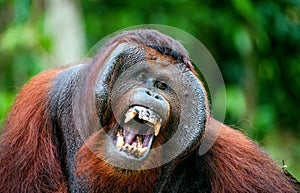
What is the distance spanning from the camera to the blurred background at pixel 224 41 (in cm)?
692

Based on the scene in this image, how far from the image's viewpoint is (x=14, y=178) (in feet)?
14.0

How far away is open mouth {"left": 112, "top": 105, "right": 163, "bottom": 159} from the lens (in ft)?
12.6

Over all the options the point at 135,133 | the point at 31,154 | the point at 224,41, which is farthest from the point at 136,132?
the point at 224,41

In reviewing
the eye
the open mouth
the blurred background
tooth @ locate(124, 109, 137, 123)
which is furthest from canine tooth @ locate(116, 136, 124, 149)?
the blurred background

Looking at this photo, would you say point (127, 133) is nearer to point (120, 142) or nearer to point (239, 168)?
point (120, 142)

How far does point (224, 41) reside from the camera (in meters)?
8.50

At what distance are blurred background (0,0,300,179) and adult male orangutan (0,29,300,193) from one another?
6.54 ft

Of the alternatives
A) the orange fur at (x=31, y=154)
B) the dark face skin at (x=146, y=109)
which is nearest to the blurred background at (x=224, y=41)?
the orange fur at (x=31, y=154)

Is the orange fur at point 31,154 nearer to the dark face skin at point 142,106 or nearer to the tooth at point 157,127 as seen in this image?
the dark face skin at point 142,106

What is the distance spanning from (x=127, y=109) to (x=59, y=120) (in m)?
0.57

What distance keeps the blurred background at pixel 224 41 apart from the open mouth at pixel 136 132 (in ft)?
8.06

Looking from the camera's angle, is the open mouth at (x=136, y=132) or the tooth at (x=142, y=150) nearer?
the open mouth at (x=136, y=132)

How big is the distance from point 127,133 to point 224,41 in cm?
468

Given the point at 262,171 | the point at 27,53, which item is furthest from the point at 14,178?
the point at 27,53
